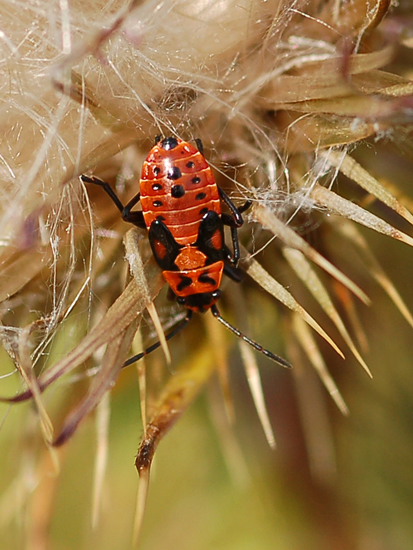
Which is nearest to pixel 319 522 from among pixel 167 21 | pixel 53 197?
pixel 53 197

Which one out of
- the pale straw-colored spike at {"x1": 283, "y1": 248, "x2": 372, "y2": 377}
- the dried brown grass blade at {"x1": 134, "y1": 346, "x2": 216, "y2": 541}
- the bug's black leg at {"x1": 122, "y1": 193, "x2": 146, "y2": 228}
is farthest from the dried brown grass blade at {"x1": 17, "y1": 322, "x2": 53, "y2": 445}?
the pale straw-colored spike at {"x1": 283, "y1": 248, "x2": 372, "y2": 377}

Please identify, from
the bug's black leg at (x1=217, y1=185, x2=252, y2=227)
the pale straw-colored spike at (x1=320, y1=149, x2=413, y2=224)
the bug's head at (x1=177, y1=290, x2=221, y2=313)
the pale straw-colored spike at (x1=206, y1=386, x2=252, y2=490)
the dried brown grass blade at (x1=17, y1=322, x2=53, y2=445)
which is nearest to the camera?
the dried brown grass blade at (x1=17, y1=322, x2=53, y2=445)

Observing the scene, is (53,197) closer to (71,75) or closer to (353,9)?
(71,75)

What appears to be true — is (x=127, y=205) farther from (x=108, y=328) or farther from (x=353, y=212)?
(x=353, y=212)

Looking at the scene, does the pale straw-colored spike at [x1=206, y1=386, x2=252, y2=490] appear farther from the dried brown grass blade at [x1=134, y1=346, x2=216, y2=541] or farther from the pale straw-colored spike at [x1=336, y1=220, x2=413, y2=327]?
the pale straw-colored spike at [x1=336, y1=220, x2=413, y2=327]

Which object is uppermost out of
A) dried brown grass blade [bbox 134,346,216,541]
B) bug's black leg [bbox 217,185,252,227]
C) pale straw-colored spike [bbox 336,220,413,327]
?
bug's black leg [bbox 217,185,252,227]

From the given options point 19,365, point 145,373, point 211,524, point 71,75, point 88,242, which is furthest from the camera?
point 211,524
